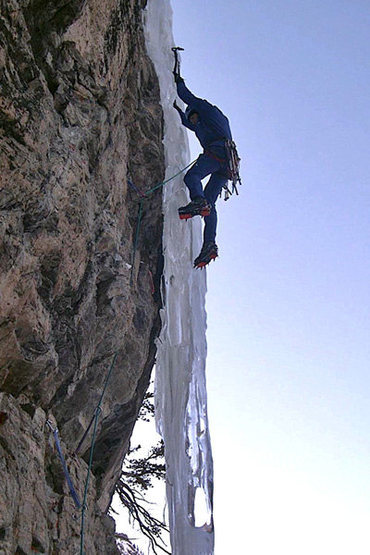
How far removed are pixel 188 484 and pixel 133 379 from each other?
104 centimetres

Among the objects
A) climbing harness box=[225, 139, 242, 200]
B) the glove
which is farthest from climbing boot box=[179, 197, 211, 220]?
the glove

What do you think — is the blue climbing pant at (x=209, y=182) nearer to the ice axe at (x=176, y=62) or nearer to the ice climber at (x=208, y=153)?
the ice climber at (x=208, y=153)

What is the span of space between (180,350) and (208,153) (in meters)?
1.92

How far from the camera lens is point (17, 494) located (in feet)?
11.0

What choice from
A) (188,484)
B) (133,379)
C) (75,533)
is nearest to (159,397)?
(133,379)

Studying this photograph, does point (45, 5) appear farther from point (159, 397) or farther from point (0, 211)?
point (159, 397)

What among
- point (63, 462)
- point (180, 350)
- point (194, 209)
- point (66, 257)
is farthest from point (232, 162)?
point (63, 462)

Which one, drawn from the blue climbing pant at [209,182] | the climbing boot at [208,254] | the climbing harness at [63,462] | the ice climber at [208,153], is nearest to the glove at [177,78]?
the ice climber at [208,153]

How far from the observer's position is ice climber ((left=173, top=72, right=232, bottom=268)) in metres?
5.94

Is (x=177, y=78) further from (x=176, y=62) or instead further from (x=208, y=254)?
(x=208, y=254)

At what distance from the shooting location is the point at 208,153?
20.6ft

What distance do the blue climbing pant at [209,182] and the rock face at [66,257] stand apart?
55 centimetres

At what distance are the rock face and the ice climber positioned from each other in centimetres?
58

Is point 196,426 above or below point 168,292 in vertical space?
below
